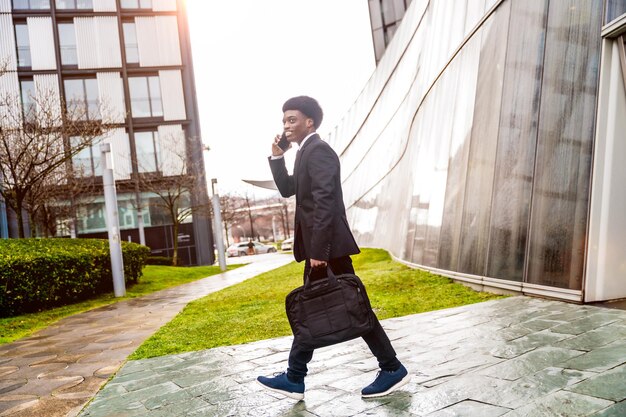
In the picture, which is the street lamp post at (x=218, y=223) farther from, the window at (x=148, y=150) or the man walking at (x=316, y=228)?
the man walking at (x=316, y=228)

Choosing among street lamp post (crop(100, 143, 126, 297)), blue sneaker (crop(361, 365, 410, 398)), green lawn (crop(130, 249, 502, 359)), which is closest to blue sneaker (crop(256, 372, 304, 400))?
blue sneaker (crop(361, 365, 410, 398))

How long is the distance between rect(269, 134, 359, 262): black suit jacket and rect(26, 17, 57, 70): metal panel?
1269 inches

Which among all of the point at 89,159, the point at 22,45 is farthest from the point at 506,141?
the point at 22,45

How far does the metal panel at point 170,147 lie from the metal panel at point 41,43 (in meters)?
7.51

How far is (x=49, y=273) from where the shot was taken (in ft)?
36.4

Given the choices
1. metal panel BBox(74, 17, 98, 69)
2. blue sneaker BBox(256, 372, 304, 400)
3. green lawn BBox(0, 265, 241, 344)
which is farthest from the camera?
metal panel BBox(74, 17, 98, 69)

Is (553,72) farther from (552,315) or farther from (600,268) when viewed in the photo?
(552,315)

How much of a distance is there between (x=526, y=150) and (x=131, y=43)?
101ft

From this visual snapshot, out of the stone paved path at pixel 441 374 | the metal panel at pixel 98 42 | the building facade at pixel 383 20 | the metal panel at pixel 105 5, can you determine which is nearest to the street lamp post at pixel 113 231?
the stone paved path at pixel 441 374

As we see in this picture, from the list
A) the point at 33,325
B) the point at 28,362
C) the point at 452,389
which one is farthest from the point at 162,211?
the point at 452,389

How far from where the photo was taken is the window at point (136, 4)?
32156 millimetres

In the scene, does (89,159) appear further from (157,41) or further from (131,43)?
(157,41)

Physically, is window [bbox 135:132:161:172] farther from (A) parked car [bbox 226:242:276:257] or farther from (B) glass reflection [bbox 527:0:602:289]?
(B) glass reflection [bbox 527:0:602:289]

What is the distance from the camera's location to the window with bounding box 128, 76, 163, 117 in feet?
105
